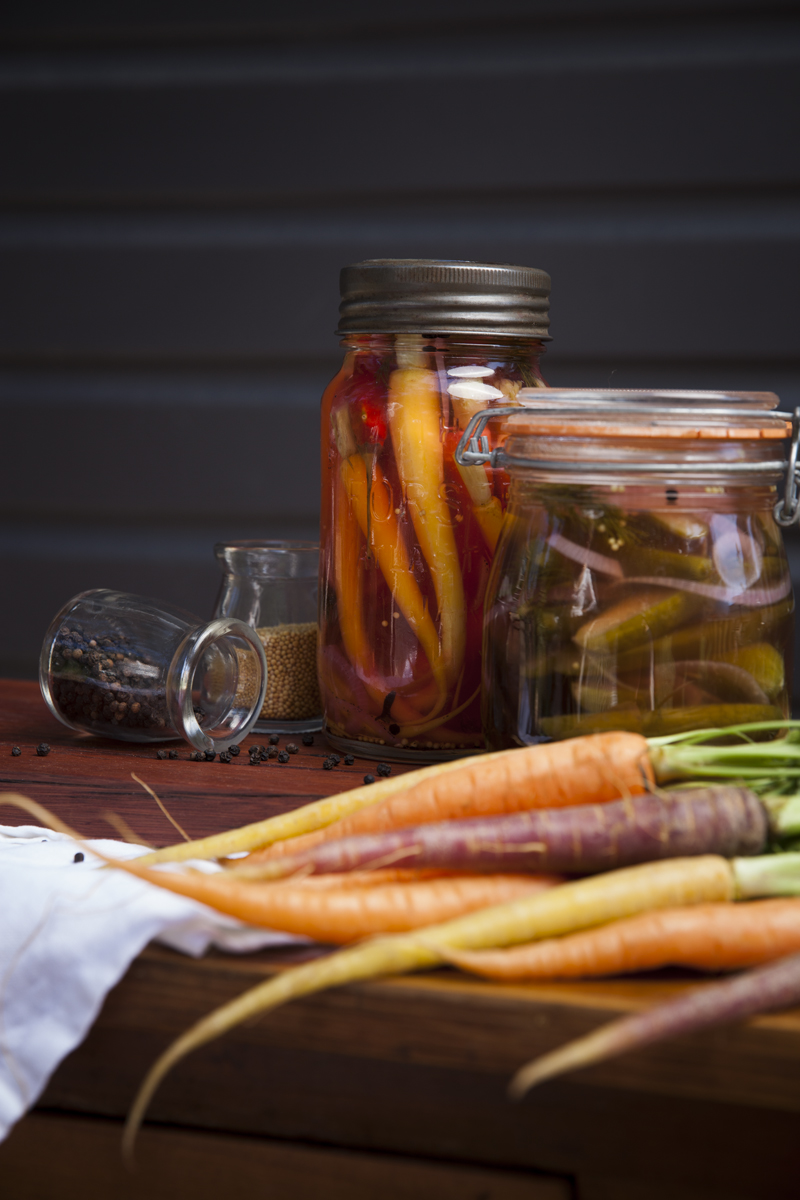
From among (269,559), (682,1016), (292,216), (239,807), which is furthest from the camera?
(292,216)

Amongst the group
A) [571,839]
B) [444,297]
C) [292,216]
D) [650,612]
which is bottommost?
[571,839]

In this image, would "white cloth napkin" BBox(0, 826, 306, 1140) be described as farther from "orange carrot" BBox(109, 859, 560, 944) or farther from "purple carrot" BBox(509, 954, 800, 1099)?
"purple carrot" BBox(509, 954, 800, 1099)

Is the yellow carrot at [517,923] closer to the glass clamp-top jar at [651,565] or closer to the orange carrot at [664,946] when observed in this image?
the orange carrot at [664,946]

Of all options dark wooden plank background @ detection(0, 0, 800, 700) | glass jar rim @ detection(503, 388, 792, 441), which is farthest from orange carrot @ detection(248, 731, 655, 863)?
dark wooden plank background @ detection(0, 0, 800, 700)

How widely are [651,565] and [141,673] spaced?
52cm

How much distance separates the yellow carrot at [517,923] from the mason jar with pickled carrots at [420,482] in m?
0.37

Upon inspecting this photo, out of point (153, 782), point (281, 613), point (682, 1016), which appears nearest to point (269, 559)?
point (281, 613)

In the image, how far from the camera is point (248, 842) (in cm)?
73

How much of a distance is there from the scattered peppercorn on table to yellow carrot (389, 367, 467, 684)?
1.31 feet

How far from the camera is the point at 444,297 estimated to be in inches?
36.0

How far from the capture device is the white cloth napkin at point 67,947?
59cm

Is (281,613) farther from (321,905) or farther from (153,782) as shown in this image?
(321,905)

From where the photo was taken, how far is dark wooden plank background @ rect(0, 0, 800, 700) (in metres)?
1.80

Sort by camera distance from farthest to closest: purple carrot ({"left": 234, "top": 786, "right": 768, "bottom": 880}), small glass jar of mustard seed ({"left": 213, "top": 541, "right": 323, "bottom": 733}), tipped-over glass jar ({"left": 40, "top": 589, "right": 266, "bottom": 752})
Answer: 1. small glass jar of mustard seed ({"left": 213, "top": 541, "right": 323, "bottom": 733})
2. tipped-over glass jar ({"left": 40, "top": 589, "right": 266, "bottom": 752})
3. purple carrot ({"left": 234, "top": 786, "right": 768, "bottom": 880})
